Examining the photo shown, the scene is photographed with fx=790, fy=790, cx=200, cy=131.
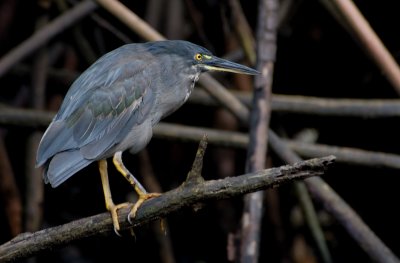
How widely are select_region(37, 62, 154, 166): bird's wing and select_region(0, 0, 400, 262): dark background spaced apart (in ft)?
4.59

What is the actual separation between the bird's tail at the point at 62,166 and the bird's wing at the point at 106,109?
0.24ft

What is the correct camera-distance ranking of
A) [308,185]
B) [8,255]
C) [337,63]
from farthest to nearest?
1. [337,63]
2. [308,185]
3. [8,255]

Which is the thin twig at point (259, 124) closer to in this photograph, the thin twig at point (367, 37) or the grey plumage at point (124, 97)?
the grey plumage at point (124, 97)

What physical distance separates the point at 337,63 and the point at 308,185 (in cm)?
144

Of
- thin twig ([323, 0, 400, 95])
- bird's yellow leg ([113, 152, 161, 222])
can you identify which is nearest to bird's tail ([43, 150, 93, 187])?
bird's yellow leg ([113, 152, 161, 222])

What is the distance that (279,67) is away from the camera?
511 centimetres

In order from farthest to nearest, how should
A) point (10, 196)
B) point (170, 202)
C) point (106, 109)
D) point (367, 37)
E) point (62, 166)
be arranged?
point (10, 196) < point (367, 37) < point (106, 109) < point (62, 166) < point (170, 202)

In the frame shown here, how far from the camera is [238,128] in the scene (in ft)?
15.7

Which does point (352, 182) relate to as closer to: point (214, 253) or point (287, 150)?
point (214, 253)

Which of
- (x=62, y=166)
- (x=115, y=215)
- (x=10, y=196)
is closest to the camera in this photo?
(x=115, y=215)

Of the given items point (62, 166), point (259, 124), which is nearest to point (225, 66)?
point (259, 124)

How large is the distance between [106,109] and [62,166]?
38 centimetres

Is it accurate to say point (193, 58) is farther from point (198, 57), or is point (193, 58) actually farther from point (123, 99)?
point (123, 99)

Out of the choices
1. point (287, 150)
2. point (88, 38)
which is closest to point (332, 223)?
point (287, 150)
